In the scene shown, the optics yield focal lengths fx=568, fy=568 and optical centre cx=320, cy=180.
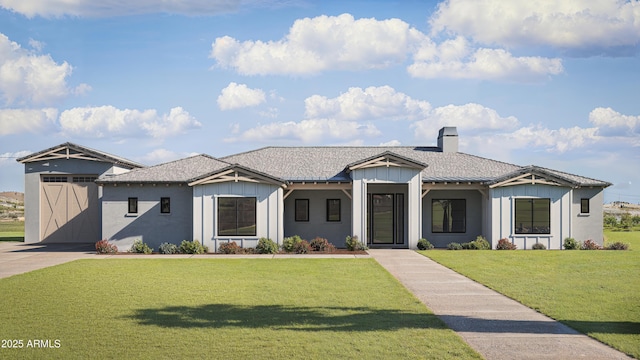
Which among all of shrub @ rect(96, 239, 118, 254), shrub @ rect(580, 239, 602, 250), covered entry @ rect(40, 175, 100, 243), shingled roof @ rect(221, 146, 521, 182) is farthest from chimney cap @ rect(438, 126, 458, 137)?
covered entry @ rect(40, 175, 100, 243)

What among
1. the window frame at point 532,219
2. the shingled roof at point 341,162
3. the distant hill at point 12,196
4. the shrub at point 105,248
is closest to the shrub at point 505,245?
the window frame at point 532,219

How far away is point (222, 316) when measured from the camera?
10.9 meters

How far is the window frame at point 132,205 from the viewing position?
25.5m

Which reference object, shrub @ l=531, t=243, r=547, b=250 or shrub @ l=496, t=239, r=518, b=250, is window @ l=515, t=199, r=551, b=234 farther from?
shrub @ l=496, t=239, r=518, b=250

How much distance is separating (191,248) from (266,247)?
3.23 m

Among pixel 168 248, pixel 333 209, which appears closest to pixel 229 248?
pixel 168 248

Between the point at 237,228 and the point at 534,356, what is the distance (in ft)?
58.1

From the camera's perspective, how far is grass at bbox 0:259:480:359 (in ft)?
28.4

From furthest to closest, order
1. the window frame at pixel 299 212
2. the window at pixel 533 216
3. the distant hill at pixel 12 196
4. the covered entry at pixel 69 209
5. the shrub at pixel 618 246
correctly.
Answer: the distant hill at pixel 12 196
the covered entry at pixel 69 209
the window frame at pixel 299 212
the shrub at pixel 618 246
the window at pixel 533 216

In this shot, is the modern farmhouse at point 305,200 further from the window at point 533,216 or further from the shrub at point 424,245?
the shrub at point 424,245

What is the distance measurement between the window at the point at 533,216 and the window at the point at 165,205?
1593cm

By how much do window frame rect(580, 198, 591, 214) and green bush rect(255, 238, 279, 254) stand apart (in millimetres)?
14916

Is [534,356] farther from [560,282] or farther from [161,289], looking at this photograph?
[161,289]

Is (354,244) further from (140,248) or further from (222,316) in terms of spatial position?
(222,316)
